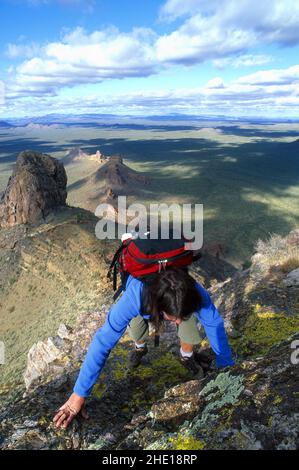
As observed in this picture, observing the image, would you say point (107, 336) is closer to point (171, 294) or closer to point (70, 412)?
point (171, 294)

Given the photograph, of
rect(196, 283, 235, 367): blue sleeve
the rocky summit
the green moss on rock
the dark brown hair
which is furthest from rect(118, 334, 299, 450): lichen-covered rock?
the rocky summit

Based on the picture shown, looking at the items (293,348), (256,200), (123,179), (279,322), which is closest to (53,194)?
(279,322)

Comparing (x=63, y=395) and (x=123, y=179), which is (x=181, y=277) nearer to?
(x=63, y=395)

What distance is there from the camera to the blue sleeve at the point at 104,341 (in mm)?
5215

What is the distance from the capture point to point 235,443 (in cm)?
360

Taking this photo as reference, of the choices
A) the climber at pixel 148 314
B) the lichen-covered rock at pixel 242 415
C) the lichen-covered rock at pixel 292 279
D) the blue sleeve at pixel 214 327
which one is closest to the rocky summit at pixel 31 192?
the lichen-covered rock at pixel 292 279

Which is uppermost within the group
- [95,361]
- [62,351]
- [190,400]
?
[95,361]

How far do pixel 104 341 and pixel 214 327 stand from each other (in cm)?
175

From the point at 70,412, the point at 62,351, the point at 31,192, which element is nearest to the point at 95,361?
the point at 70,412

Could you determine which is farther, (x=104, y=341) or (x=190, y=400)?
(x=104, y=341)

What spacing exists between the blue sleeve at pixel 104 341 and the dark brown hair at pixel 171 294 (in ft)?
0.82

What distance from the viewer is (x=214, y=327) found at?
5.79m

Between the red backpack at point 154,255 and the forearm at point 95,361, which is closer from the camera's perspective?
the forearm at point 95,361

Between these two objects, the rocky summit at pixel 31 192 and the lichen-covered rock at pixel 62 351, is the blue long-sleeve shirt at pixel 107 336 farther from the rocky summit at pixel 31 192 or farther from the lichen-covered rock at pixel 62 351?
the rocky summit at pixel 31 192
